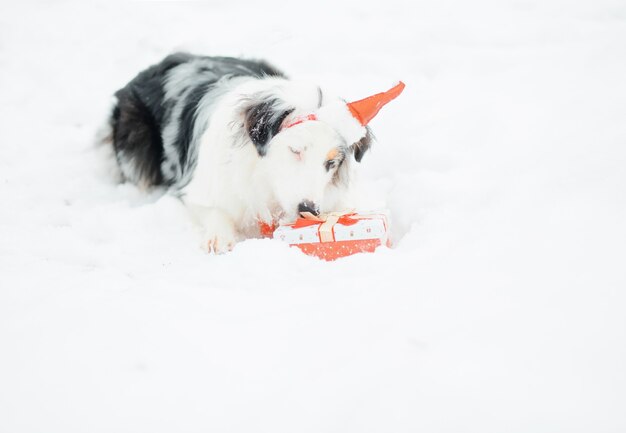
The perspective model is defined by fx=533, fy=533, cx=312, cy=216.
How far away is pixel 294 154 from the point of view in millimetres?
2762

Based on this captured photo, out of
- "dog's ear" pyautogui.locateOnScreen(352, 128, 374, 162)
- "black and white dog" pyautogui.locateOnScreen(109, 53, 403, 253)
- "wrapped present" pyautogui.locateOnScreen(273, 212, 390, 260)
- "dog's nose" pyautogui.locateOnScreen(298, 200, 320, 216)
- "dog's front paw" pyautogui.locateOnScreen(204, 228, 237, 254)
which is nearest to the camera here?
"wrapped present" pyautogui.locateOnScreen(273, 212, 390, 260)

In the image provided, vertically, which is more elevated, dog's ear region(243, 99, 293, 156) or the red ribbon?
dog's ear region(243, 99, 293, 156)

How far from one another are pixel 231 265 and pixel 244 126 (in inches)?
38.9

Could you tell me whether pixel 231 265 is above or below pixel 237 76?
below

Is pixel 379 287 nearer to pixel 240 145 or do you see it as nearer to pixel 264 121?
pixel 264 121

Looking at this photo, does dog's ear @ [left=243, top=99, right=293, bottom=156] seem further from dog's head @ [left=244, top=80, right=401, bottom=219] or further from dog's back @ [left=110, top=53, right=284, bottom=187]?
dog's back @ [left=110, top=53, right=284, bottom=187]

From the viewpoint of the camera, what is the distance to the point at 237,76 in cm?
358

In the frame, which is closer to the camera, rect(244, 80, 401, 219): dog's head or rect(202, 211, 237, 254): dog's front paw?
rect(244, 80, 401, 219): dog's head

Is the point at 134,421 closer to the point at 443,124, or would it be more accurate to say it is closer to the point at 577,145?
the point at 577,145

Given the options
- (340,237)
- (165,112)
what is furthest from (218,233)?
(165,112)

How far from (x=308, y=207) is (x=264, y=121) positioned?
0.53m

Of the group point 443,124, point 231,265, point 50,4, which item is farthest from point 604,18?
point 50,4

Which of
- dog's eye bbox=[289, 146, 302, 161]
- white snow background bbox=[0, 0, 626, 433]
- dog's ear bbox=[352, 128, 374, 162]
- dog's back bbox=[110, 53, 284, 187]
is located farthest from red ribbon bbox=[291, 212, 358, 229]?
dog's back bbox=[110, 53, 284, 187]

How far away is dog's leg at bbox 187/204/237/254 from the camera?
2.93 m
